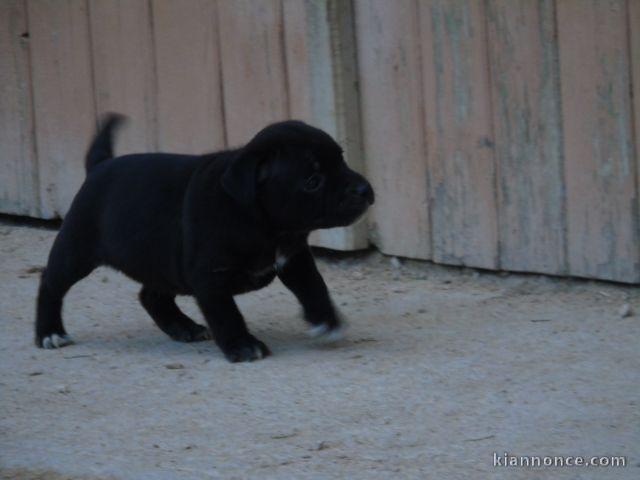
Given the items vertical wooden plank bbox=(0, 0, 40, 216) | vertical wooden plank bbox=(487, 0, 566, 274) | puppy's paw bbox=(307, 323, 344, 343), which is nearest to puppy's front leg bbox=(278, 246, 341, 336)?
puppy's paw bbox=(307, 323, 344, 343)

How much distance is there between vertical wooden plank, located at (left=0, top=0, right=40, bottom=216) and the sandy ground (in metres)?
1.72

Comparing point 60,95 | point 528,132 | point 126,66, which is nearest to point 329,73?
point 528,132

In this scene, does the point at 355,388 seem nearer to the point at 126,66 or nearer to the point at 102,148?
the point at 102,148

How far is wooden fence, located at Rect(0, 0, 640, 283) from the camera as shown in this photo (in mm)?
5582

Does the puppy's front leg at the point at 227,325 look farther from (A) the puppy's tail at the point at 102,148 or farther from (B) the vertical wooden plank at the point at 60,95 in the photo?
(B) the vertical wooden plank at the point at 60,95

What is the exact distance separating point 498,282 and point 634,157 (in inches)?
38.3

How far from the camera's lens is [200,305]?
201 inches

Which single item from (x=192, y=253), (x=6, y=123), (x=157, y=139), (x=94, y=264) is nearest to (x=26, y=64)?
(x=6, y=123)

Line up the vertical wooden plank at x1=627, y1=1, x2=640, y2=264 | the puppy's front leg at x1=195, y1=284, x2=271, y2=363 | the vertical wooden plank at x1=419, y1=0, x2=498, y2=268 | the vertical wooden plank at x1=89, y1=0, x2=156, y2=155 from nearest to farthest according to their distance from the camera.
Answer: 1. the puppy's front leg at x1=195, y1=284, x2=271, y2=363
2. the vertical wooden plank at x1=627, y1=1, x2=640, y2=264
3. the vertical wooden plank at x1=419, y1=0, x2=498, y2=268
4. the vertical wooden plank at x1=89, y1=0, x2=156, y2=155

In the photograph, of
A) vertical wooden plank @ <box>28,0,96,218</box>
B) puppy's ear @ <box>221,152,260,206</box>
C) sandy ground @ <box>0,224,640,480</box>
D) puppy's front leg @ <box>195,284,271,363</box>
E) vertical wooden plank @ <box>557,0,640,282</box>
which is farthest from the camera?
vertical wooden plank @ <box>28,0,96,218</box>

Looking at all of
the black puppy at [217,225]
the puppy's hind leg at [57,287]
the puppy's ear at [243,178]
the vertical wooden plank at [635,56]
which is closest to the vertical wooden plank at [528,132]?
the vertical wooden plank at [635,56]

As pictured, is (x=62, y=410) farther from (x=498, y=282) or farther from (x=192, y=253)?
(x=498, y=282)

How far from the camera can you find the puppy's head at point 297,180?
4.96m

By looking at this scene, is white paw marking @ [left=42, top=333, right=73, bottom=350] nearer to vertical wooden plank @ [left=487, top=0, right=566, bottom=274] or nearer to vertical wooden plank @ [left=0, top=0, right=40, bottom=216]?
vertical wooden plank @ [left=487, top=0, right=566, bottom=274]
